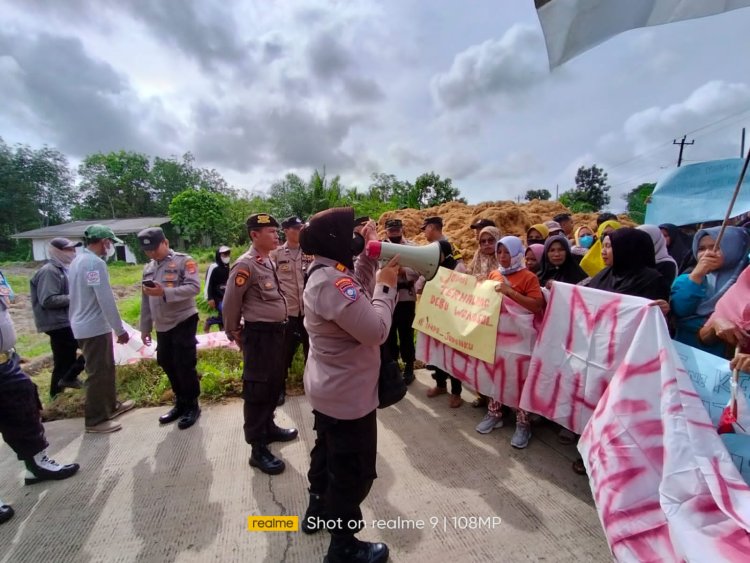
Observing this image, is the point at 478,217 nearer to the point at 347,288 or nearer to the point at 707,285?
the point at 707,285

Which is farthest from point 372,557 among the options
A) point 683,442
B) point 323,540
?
point 683,442

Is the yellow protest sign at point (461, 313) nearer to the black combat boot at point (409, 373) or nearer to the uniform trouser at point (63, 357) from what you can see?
the black combat boot at point (409, 373)

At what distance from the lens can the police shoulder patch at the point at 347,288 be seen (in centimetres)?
162

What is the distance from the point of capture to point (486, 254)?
3719mm

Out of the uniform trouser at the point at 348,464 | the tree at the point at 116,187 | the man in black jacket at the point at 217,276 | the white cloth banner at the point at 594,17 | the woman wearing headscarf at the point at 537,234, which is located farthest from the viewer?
the tree at the point at 116,187

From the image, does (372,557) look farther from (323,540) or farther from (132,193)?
(132,193)

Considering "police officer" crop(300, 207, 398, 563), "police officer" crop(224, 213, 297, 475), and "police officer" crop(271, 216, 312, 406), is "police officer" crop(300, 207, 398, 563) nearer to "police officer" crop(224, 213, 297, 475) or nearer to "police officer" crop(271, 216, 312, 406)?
"police officer" crop(224, 213, 297, 475)

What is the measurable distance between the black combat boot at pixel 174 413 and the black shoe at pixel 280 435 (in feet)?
3.52

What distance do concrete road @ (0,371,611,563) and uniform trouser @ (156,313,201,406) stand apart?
36cm

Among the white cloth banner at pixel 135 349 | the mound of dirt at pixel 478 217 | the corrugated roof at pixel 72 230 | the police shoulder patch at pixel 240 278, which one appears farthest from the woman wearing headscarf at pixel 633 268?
the corrugated roof at pixel 72 230

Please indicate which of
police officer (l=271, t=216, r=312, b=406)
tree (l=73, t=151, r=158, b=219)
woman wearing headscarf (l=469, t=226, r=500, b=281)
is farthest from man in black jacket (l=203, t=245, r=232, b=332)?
tree (l=73, t=151, r=158, b=219)

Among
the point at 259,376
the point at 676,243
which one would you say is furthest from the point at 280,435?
the point at 676,243

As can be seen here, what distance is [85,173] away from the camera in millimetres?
45438

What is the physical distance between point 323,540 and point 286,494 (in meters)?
0.47
